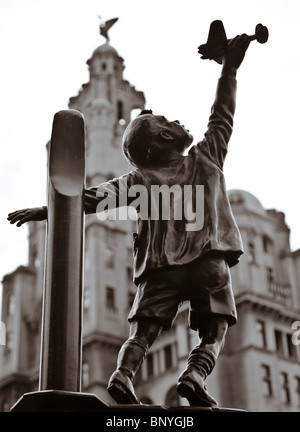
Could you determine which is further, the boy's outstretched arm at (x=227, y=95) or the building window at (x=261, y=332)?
the building window at (x=261, y=332)

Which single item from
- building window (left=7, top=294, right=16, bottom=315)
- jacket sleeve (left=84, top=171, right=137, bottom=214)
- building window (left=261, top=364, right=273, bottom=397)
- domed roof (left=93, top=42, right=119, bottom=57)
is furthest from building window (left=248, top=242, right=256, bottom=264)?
jacket sleeve (left=84, top=171, right=137, bottom=214)

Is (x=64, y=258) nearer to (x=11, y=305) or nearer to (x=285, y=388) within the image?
(x=285, y=388)

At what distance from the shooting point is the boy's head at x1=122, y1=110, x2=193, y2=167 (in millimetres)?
5898

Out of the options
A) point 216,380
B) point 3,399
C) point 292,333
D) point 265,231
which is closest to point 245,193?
point 265,231

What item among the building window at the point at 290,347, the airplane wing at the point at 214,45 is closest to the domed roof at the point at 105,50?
the building window at the point at 290,347

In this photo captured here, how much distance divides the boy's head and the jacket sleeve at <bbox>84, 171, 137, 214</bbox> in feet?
0.55

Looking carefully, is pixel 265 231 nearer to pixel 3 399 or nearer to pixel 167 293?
pixel 3 399

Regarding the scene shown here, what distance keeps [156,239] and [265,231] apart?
4044 centimetres

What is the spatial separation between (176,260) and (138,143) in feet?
3.27

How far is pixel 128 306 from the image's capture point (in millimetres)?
46719

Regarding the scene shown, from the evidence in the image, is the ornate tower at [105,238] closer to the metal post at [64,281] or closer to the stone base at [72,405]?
the metal post at [64,281]

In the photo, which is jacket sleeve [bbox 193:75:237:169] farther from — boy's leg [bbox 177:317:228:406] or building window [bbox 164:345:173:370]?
building window [bbox 164:345:173:370]

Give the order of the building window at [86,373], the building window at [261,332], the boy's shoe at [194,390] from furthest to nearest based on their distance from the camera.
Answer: the building window at [86,373]
the building window at [261,332]
the boy's shoe at [194,390]
